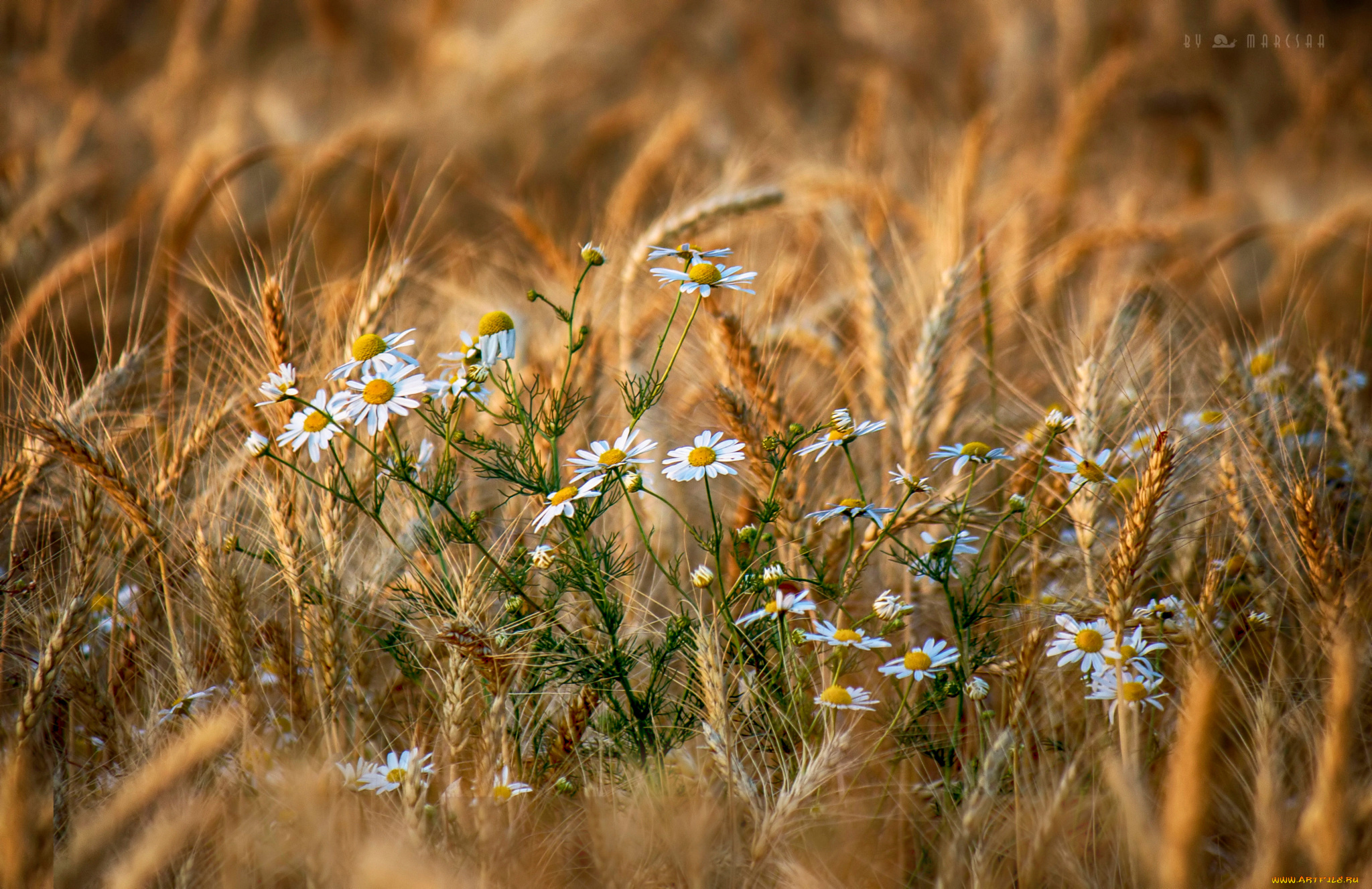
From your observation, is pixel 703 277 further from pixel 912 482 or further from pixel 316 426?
pixel 316 426

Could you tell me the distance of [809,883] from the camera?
1.04m

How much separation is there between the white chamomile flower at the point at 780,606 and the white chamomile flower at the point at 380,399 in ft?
1.84

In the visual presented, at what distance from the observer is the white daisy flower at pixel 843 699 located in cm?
124

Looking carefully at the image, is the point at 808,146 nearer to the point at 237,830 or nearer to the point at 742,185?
the point at 742,185

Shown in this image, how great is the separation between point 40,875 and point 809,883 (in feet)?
2.77

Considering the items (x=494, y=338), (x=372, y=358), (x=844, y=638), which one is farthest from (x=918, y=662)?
(x=372, y=358)

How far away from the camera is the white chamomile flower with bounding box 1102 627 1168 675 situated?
1279 mm

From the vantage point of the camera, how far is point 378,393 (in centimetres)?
126

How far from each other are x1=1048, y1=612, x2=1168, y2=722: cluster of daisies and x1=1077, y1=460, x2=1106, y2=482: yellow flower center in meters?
0.20

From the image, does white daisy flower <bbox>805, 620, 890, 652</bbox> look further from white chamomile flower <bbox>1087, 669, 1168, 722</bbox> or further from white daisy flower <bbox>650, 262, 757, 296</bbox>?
white daisy flower <bbox>650, 262, 757, 296</bbox>

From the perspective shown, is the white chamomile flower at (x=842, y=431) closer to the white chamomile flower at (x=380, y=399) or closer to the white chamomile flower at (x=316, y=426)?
the white chamomile flower at (x=380, y=399)

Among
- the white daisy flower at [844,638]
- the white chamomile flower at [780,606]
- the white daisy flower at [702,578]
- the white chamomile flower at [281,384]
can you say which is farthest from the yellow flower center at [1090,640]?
the white chamomile flower at [281,384]

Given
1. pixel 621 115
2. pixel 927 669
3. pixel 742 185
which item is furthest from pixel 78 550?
pixel 621 115

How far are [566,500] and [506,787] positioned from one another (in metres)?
0.42
